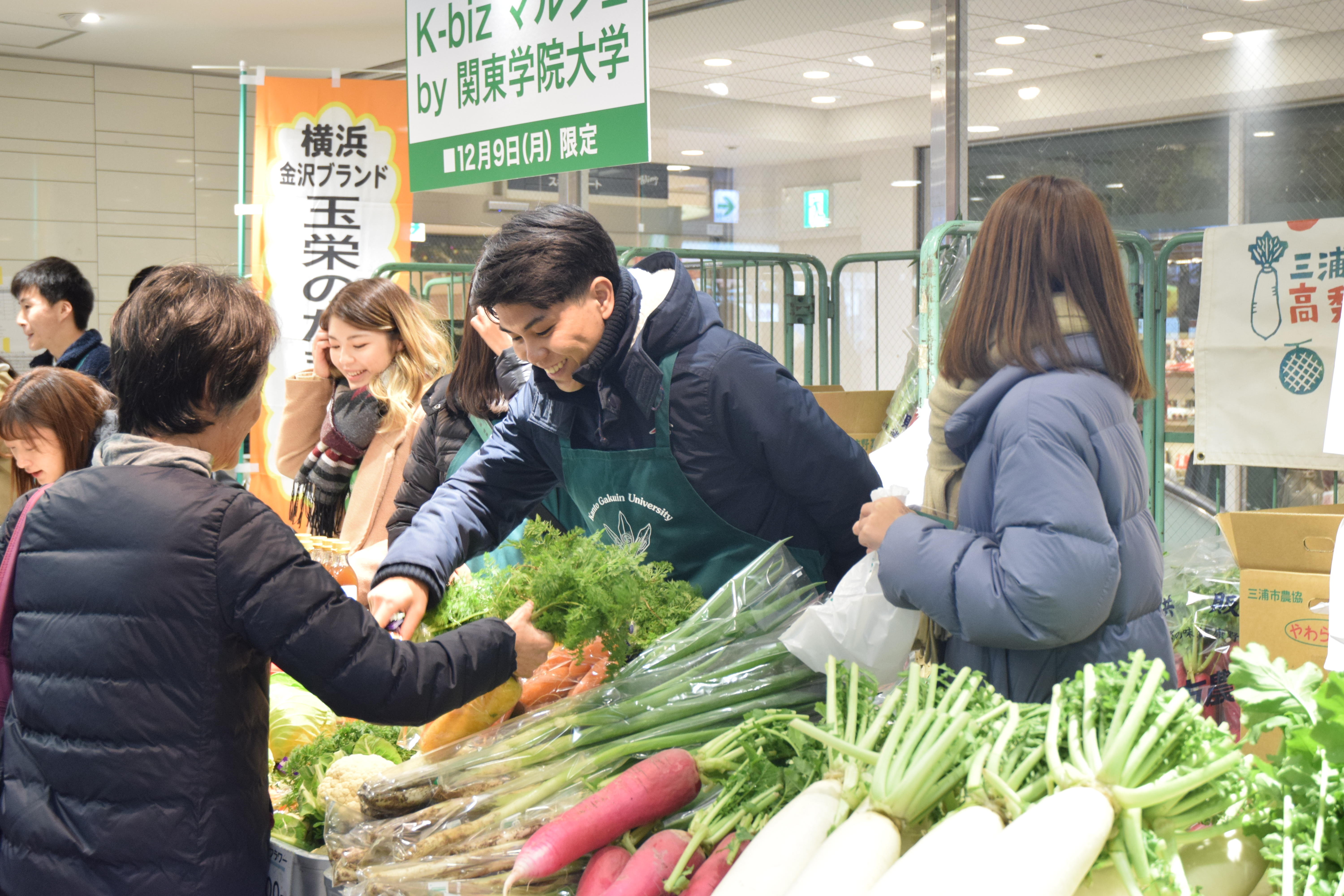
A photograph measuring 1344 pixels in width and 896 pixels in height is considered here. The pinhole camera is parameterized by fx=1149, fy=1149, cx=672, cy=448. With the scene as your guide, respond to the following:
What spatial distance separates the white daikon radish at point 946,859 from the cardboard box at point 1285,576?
182 cm

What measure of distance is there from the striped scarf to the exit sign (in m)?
2.88

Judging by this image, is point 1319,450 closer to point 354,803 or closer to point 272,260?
point 354,803

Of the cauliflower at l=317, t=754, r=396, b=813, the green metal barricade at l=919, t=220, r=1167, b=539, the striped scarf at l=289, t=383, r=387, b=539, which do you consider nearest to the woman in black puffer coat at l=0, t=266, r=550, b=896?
the cauliflower at l=317, t=754, r=396, b=813

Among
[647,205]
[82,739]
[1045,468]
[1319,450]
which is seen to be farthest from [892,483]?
[647,205]

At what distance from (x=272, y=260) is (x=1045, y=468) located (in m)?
4.66

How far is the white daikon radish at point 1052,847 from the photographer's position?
1.12m

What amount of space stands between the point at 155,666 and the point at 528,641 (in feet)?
1.76

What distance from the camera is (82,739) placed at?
5.13 feet

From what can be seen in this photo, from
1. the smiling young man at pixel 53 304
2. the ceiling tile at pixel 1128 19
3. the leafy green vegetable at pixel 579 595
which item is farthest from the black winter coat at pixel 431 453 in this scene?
the ceiling tile at pixel 1128 19

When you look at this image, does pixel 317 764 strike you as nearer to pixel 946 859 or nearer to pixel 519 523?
pixel 519 523

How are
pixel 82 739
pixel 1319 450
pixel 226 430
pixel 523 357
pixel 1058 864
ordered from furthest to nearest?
pixel 1319 450 < pixel 523 357 < pixel 226 430 < pixel 82 739 < pixel 1058 864

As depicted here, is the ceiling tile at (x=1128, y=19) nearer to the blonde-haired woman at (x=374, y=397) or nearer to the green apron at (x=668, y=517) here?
the blonde-haired woman at (x=374, y=397)

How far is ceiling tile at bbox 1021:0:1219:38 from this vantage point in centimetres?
437

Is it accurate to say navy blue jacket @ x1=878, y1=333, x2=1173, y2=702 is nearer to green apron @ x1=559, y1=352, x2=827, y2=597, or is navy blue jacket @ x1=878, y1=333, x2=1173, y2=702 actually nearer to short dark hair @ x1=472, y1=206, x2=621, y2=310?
green apron @ x1=559, y1=352, x2=827, y2=597
